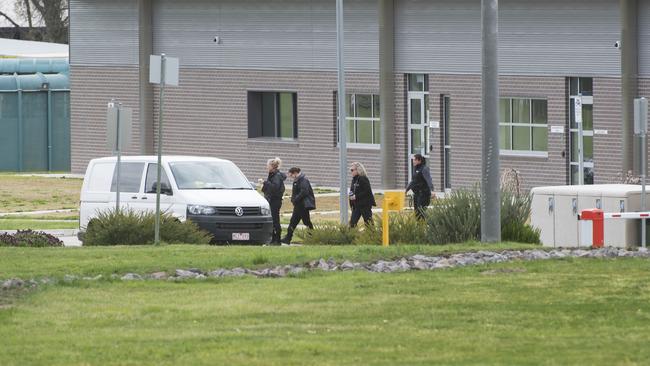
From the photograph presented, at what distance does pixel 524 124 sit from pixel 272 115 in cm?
902

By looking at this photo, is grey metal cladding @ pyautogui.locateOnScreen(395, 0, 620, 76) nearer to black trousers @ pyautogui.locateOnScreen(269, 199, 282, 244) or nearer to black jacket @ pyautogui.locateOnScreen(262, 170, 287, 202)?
black jacket @ pyautogui.locateOnScreen(262, 170, 287, 202)

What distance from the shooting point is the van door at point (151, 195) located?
2623 centimetres

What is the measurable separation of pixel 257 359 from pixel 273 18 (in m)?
34.1

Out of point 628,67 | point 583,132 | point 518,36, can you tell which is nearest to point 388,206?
point 628,67

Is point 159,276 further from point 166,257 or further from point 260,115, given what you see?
point 260,115

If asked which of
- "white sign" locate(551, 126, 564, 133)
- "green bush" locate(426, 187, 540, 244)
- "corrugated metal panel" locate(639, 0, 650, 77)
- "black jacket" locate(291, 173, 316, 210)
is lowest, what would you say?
"green bush" locate(426, 187, 540, 244)

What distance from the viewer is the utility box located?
915 inches

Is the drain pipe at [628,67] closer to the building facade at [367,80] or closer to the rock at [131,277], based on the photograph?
the building facade at [367,80]

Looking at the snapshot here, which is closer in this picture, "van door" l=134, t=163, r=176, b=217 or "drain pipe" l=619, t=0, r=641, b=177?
"van door" l=134, t=163, r=176, b=217

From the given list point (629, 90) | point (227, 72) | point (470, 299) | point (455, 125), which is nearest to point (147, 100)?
point (227, 72)

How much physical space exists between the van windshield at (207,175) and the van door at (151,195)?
233 mm

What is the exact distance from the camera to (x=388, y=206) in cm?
2431

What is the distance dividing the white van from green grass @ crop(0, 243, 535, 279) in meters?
4.79

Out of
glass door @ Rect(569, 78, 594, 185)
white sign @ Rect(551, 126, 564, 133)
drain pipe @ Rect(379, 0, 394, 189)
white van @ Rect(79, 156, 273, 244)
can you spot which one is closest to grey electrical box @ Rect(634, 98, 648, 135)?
white van @ Rect(79, 156, 273, 244)
